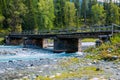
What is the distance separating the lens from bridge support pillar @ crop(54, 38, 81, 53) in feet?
193

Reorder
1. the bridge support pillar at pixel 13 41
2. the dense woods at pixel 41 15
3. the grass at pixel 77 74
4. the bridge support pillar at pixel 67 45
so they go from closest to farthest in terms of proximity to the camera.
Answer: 1. the grass at pixel 77 74
2. the bridge support pillar at pixel 67 45
3. the bridge support pillar at pixel 13 41
4. the dense woods at pixel 41 15

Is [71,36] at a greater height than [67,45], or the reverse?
[71,36]

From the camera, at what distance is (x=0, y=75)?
2300 cm

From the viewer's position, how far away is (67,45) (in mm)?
59656

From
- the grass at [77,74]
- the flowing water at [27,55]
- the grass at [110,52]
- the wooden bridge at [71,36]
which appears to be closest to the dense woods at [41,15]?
the wooden bridge at [71,36]

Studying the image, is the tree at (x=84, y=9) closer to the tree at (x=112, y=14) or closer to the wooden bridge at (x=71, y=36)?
the tree at (x=112, y=14)

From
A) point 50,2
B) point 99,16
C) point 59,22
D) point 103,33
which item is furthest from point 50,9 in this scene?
point 103,33

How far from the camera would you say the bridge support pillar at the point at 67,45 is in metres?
58.7

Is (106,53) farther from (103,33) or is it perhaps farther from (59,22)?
(59,22)

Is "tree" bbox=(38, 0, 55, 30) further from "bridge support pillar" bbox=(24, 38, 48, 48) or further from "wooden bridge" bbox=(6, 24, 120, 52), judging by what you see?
"bridge support pillar" bbox=(24, 38, 48, 48)

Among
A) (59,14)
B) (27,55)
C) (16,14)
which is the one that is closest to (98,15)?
(59,14)

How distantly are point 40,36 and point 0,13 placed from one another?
37.4m

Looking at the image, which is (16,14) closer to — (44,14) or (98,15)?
(44,14)

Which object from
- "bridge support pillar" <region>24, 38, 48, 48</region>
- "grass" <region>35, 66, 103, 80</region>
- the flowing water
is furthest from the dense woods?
"grass" <region>35, 66, 103, 80</region>
